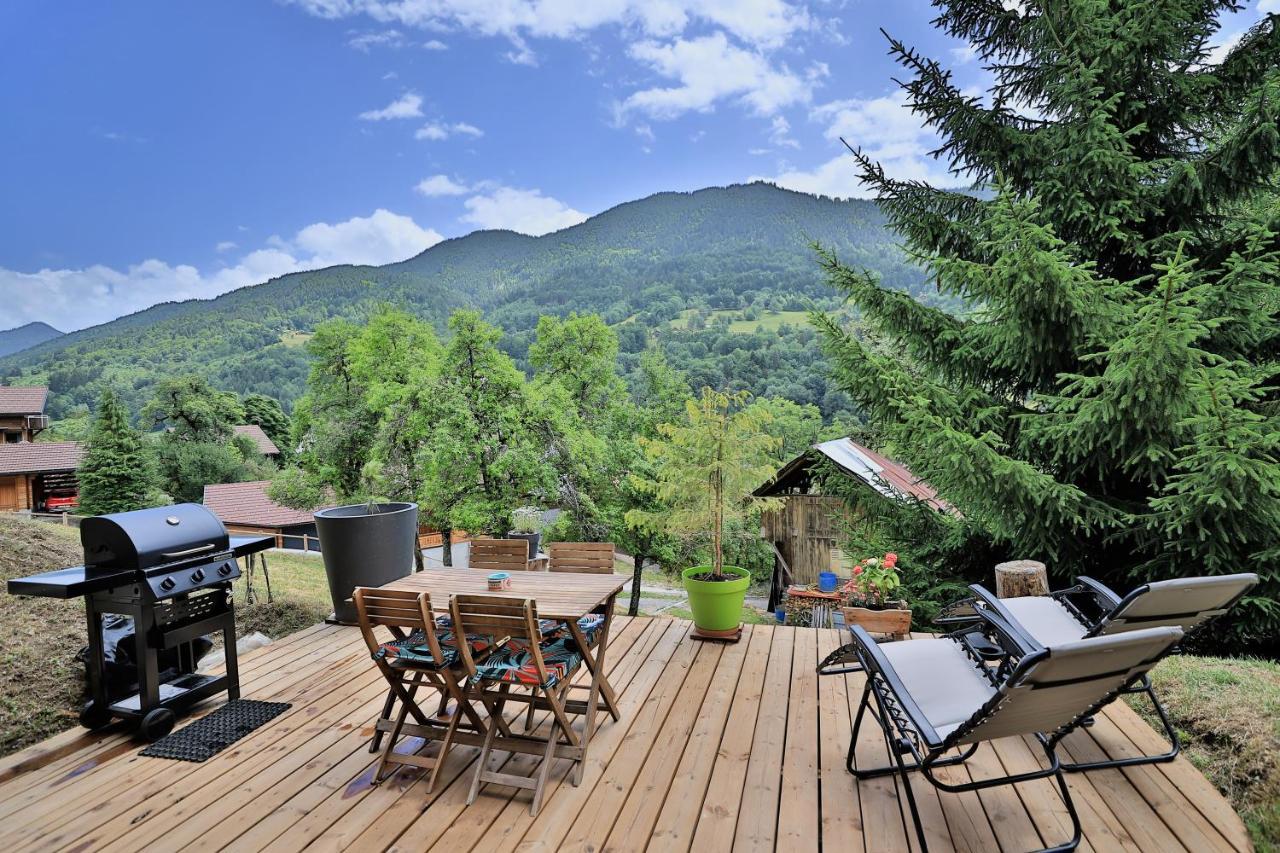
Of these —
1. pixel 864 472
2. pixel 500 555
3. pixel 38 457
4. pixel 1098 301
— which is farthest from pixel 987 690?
pixel 38 457

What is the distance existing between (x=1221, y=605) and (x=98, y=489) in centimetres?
2203

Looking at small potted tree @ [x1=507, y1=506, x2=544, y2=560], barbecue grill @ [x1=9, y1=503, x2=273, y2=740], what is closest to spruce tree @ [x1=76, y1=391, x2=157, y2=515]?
small potted tree @ [x1=507, y1=506, x2=544, y2=560]

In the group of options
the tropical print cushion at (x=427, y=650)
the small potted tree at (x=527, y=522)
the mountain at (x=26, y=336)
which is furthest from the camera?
the mountain at (x=26, y=336)

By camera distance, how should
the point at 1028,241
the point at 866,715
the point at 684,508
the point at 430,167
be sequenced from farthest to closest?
the point at 430,167
the point at 684,508
the point at 1028,241
the point at 866,715

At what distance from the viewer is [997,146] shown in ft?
18.6

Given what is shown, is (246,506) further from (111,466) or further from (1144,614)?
(1144,614)

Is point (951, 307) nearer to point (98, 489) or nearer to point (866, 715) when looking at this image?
point (866, 715)

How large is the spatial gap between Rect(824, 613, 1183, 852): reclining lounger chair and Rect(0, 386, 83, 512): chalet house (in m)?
22.0

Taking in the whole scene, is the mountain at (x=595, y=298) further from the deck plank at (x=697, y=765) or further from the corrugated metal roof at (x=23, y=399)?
the deck plank at (x=697, y=765)

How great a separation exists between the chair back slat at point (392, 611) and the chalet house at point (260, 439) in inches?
1014

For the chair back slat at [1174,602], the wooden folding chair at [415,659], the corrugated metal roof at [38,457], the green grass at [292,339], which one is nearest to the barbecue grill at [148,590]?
the wooden folding chair at [415,659]

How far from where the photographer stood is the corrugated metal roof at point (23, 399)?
1809 cm

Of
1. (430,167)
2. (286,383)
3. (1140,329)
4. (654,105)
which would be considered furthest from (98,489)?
(654,105)

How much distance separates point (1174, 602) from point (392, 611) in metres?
3.36
